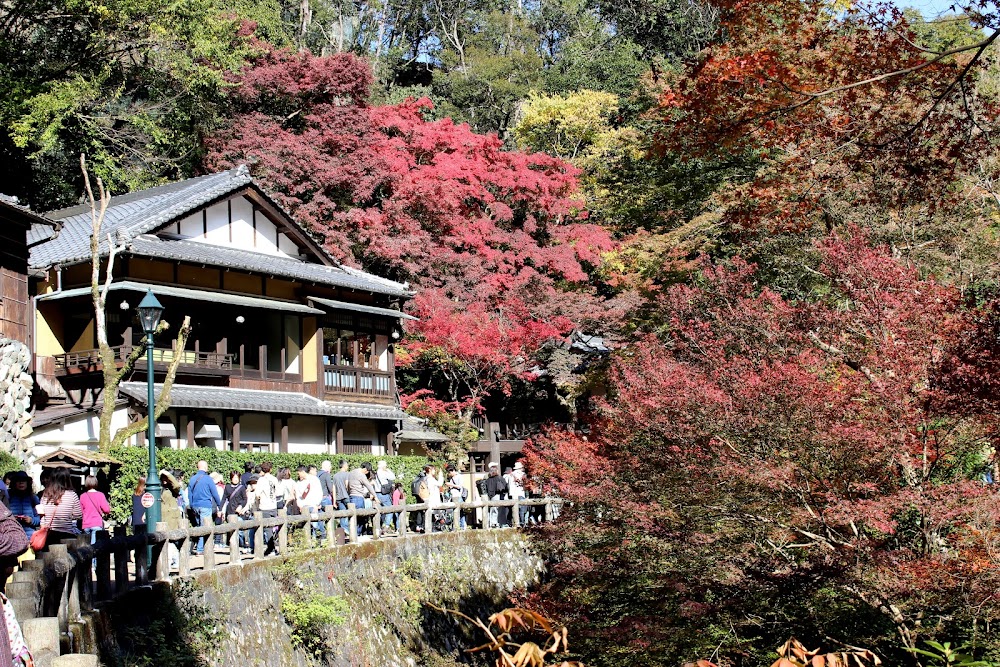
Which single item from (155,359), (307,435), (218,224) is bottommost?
(307,435)

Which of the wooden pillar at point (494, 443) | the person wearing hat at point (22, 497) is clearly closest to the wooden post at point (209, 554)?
the person wearing hat at point (22, 497)

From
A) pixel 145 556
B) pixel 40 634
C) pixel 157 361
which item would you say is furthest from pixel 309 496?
pixel 40 634

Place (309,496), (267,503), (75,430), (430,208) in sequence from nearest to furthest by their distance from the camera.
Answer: (267,503)
(309,496)
(75,430)
(430,208)

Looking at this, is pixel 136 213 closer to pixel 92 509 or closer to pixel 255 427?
pixel 255 427

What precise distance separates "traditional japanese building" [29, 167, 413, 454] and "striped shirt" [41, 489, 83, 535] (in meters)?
12.5

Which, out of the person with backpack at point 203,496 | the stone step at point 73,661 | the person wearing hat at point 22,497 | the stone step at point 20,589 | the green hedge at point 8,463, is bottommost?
the stone step at point 73,661

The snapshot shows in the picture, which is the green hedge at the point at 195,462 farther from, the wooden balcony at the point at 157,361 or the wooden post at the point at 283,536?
the wooden post at the point at 283,536

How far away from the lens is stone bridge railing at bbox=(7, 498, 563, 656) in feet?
24.7

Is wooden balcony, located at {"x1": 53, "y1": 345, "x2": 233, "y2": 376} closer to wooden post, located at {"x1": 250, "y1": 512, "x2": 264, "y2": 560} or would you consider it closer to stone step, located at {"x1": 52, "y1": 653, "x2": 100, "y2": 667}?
wooden post, located at {"x1": 250, "y1": 512, "x2": 264, "y2": 560}

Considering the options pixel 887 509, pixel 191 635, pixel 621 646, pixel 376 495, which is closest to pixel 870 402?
pixel 887 509

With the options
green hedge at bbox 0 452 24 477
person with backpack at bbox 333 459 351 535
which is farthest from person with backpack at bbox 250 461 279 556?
green hedge at bbox 0 452 24 477

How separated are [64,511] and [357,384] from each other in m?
20.1

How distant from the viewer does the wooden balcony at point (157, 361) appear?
24223 millimetres

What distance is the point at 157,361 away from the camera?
2538 cm
